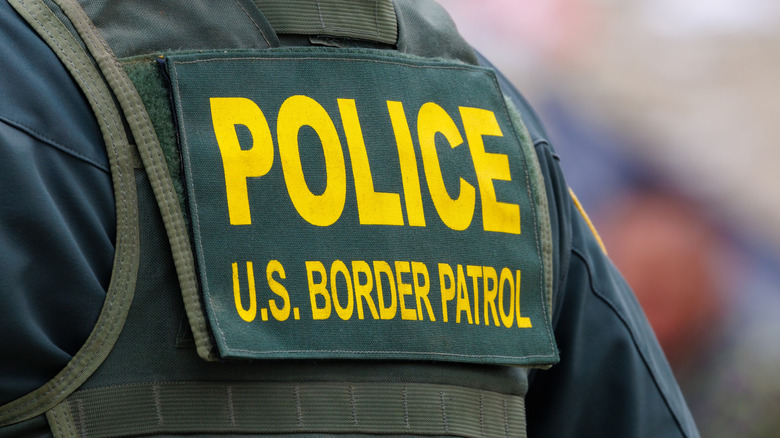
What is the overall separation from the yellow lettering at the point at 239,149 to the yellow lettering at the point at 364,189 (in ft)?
0.31

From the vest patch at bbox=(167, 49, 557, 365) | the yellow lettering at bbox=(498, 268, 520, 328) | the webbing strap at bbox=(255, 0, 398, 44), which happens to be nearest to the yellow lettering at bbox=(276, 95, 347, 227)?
the vest patch at bbox=(167, 49, 557, 365)

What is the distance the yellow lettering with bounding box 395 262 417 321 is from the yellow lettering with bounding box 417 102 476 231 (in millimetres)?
80

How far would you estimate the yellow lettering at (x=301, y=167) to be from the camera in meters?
0.99

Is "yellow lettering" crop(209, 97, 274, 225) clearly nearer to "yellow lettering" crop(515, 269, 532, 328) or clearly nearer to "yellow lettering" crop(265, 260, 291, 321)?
"yellow lettering" crop(265, 260, 291, 321)

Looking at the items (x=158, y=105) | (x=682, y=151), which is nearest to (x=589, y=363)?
(x=158, y=105)

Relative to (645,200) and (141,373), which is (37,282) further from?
(645,200)

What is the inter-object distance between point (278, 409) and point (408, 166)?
292 millimetres

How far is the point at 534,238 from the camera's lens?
1197 millimetres

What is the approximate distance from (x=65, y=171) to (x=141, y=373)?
193mm

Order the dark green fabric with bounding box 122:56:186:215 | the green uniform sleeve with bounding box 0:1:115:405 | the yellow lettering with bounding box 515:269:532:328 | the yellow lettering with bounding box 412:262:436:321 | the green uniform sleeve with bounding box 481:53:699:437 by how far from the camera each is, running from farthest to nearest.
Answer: the green uniform sleeve with bounding box 481:53:699:437, the yellow lettering with bounding box 515:269:532:328, the yellow lettering with bounding box 412:262:436:321, the dark green fabric with bounding box 122:56:186:215, the green uniform sleeve with bounding box 0:1:115:405

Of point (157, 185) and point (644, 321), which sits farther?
point (644, 321)

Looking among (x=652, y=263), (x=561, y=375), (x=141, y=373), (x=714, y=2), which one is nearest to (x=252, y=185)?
(x=141, y=373)

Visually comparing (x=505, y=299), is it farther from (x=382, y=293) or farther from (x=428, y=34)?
(x=428, y=34)

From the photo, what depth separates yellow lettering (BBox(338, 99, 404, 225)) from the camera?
3.39 feet
